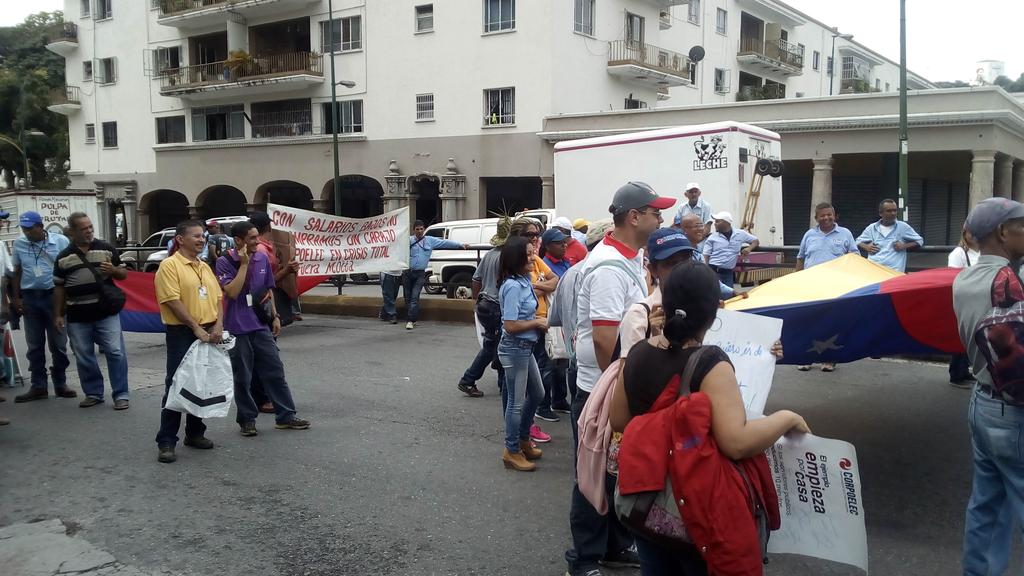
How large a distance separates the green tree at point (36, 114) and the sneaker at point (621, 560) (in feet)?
155

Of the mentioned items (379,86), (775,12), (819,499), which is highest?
(775,12)

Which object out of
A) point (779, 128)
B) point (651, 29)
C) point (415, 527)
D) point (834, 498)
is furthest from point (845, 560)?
point (651, 29)

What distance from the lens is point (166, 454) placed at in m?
6.04

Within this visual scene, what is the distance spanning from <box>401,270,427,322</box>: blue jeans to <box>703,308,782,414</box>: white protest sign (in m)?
10.2

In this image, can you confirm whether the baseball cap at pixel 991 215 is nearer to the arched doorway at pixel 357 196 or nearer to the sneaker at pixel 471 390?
the sneaker at pixel 471 390

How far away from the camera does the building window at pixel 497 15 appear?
→ 28.6 meters

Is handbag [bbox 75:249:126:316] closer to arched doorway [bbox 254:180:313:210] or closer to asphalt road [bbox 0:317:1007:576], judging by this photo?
asphalt road [bbox 0:317:1007:576]

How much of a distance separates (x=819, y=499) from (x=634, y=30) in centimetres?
3086

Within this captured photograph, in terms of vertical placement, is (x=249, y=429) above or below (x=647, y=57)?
below

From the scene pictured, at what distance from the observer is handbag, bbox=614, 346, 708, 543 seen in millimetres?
2504

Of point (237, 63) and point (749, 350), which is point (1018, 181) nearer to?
point (749, 350)

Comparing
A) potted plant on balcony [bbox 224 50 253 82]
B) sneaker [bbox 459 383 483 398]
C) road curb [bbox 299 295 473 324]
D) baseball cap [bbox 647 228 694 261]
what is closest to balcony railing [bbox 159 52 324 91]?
potted plant on balcony [bbox 224 50 253 82]

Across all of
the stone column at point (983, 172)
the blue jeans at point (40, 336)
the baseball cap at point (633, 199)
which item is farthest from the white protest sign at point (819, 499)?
the stone column at point (983, 172)

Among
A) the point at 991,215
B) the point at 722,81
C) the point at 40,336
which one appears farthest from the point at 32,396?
the point at 722,81
